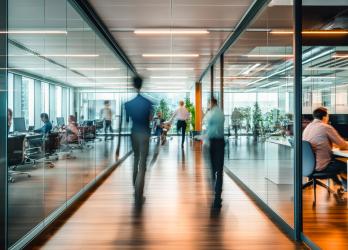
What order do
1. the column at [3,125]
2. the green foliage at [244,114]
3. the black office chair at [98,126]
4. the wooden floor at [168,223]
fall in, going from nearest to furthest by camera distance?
the column at [3,125] → the wooden floor at [168,223] → the green foliage at [244,114] → the black office chair at [98,126]

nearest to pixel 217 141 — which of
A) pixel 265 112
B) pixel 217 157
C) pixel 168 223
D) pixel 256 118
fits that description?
pixel 217 157

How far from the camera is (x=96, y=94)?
5.20m

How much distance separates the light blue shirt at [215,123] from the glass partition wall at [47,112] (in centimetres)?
209

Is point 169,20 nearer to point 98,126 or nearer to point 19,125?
point 98,126

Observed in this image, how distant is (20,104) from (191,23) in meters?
4.15

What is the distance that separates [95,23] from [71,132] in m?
2.61

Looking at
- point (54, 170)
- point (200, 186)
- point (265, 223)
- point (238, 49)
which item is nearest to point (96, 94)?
point (54, 170)

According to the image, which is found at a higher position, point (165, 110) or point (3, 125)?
point (165, 110)

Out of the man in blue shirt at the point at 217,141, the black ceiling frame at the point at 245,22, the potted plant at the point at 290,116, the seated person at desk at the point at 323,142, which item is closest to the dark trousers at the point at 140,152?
the man in blue shirt at the point at 217,141

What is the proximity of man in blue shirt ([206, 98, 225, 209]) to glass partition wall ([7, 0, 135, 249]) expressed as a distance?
2107 millimetres

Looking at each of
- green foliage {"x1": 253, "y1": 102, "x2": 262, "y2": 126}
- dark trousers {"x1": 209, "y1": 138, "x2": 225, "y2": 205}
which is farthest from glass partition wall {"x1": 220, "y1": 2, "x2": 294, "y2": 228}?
dark trousers {"x1": 209, "y1": 138, "x2": 225, "y2": 205}

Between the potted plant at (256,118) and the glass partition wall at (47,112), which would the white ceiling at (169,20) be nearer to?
the glass partition wall at (47,112)

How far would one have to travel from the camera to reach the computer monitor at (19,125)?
7.33 ft

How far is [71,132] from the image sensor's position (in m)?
3.56
